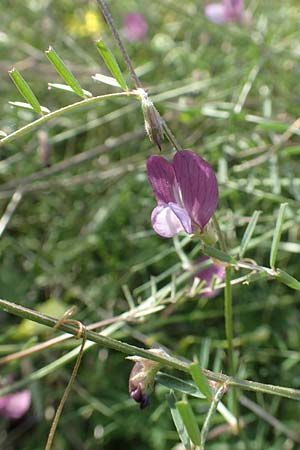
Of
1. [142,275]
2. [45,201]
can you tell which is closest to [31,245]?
[45,201]

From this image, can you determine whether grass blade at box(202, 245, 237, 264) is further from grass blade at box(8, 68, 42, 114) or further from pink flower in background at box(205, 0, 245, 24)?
pink flower in background at box(205, 0, 245, 24)

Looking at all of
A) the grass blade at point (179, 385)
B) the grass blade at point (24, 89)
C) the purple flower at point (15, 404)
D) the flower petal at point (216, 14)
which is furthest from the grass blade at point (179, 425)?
the flower petal at point (216, 14)

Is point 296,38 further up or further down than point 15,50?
further down

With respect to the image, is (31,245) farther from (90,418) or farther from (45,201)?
(90,418)

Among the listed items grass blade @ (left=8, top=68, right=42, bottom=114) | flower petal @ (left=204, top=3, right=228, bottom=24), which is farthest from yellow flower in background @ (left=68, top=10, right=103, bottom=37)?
grass blade @ (left=8, top=68, right=42, bottom=114)

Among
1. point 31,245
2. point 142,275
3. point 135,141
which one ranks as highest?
point 135,141

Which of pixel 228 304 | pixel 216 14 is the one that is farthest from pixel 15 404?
pixel 216 14

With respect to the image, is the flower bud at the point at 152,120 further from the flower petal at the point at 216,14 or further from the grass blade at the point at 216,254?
the flower petal at the point at 216,14
